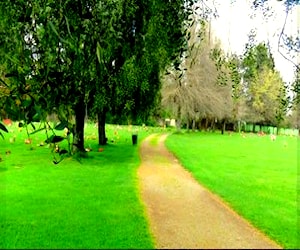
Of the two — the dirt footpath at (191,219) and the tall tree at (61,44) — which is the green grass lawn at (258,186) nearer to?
the dirt footpath at (191,219)

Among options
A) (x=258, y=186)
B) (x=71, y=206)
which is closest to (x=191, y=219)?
(x=71, y=206)

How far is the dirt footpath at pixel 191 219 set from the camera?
7.46 meters

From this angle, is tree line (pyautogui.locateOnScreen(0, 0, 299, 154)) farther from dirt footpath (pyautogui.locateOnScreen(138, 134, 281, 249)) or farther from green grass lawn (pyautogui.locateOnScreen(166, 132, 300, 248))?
green grass lawn (pyautogui.locateOnScreen(166, 132, 300, 248))

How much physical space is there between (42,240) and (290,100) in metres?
4.43

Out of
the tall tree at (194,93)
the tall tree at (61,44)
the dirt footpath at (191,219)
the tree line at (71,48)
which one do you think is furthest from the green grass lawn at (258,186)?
the tall tree at (194,93)

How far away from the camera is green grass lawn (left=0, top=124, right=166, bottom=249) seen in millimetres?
7586

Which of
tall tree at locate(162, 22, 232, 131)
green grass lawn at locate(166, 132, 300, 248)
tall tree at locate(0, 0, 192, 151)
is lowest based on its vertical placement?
green grass lawn at locate(166, 132, 300, 248)

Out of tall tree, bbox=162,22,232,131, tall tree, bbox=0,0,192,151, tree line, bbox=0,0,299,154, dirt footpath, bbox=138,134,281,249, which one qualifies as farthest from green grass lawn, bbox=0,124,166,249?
tall tree, bbox=162,22,232,131

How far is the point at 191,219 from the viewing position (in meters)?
8.80

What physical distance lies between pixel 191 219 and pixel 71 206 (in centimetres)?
272

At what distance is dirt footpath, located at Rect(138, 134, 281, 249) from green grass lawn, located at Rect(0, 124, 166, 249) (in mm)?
307

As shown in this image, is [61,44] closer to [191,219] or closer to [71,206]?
[191,219]

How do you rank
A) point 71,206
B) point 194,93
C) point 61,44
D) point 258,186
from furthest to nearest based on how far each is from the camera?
1. point 194,93
2. point 258,186
3. point 71,206
4. point 61,44

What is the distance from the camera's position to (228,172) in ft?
56.2
